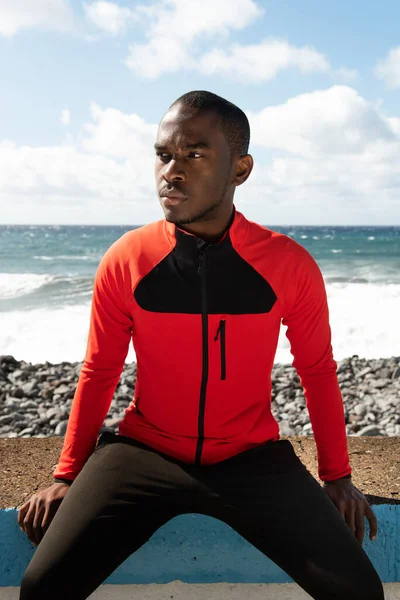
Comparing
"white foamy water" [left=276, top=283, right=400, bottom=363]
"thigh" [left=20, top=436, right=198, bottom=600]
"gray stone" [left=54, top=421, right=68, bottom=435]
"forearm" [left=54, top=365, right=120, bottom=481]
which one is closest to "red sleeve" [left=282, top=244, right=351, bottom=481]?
"thigh" [left=20, top=436, right=198, bottom=600]

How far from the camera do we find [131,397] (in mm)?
7496

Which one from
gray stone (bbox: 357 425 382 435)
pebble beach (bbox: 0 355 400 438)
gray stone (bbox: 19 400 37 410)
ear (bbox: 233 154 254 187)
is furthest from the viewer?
gray stone (bbox: 19 400 37 410)

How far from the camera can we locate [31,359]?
10.4 metres

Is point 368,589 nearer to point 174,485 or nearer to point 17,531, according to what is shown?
point 174,485

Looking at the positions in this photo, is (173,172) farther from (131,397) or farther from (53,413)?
(131,397)

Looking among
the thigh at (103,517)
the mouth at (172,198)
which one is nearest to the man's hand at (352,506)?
the thigh at (103,517)

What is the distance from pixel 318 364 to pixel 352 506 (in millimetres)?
510

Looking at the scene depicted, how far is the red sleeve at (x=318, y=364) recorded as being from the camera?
232 centimetres

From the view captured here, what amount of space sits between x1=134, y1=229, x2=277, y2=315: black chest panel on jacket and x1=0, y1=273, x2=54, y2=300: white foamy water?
1770cm

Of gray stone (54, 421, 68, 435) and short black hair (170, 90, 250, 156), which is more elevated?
short black hair (170, 90, 250, 156)

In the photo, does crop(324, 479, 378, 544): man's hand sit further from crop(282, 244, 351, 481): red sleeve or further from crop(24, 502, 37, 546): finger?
crop(24, 502, 37, 546): finger

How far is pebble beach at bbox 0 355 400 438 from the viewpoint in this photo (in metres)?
6.34

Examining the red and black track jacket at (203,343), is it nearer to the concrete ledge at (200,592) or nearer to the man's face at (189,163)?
the man's face at (189,163)

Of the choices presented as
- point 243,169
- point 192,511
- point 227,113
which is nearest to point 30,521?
point 192,511
